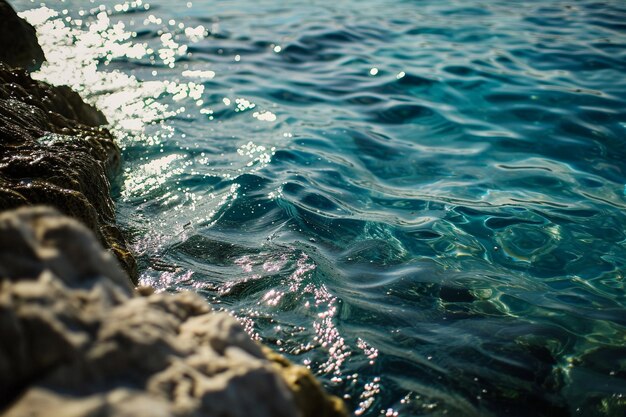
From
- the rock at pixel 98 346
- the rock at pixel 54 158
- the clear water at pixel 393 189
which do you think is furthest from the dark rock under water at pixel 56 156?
the rock at pixel 98 346

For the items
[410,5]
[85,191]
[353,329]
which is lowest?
[410,5]

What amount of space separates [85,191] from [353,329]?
1748 millimetres

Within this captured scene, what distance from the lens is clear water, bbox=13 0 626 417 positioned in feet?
11.1

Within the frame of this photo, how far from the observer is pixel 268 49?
995cm

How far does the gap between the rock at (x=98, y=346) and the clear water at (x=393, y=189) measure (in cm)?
147

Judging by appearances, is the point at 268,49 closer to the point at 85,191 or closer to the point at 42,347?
the point at 85,191

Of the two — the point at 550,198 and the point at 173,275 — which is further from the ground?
the point at 173,275

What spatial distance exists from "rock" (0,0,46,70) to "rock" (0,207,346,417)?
19.8ft

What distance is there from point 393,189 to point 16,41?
4487 mm

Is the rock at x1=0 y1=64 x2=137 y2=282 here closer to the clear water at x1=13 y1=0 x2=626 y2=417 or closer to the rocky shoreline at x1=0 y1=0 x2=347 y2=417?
the clear water at x1=13 y1=0 x2=626 y2=417

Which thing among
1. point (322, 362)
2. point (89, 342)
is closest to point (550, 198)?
point (322, 362)

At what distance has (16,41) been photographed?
7.12m

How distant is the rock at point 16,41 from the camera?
22.5 ft

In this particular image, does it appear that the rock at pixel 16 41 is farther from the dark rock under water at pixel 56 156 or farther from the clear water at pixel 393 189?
the dark rock under water at pixel 56 156
